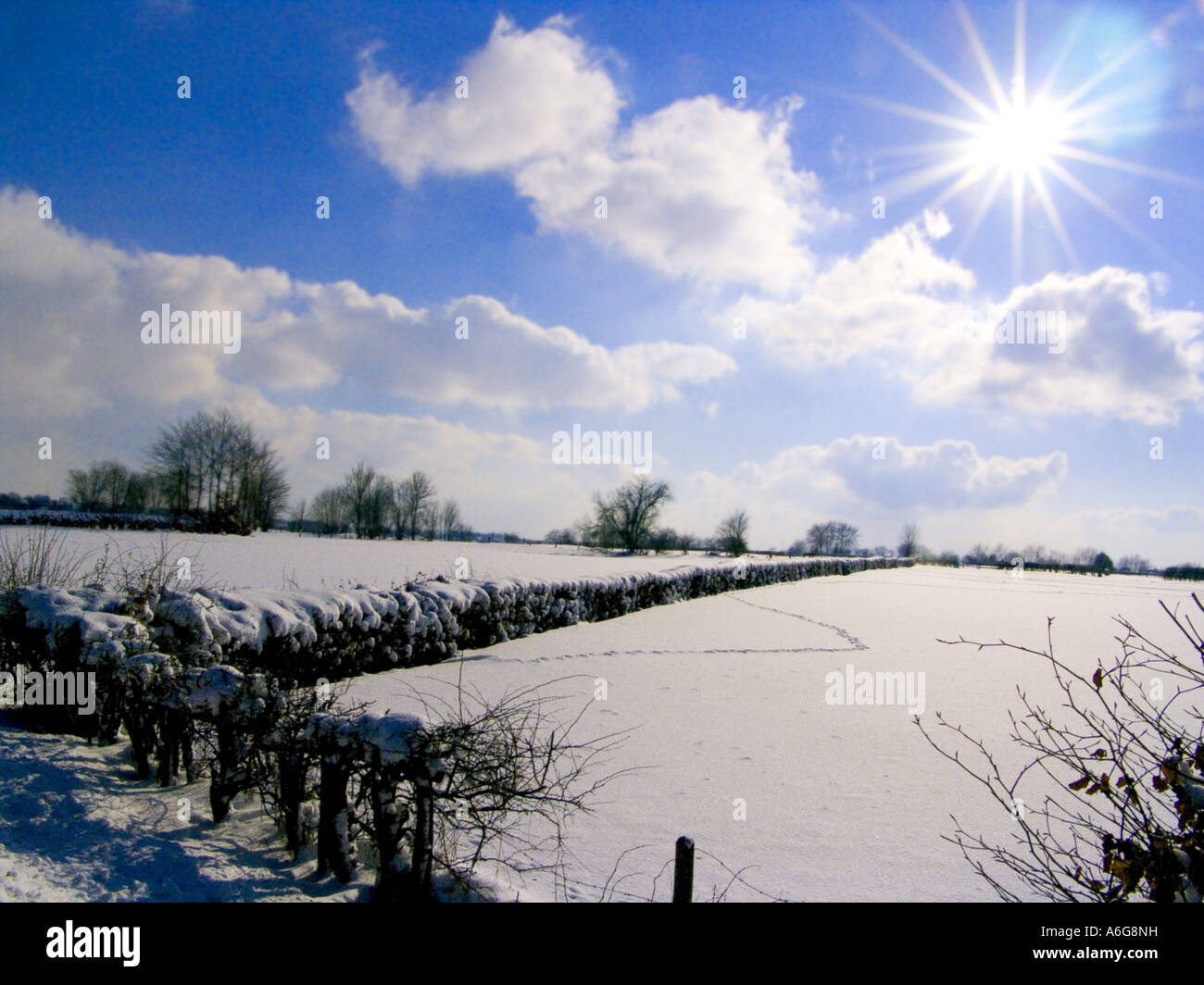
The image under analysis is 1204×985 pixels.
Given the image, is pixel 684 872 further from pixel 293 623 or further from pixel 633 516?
pixel 633 516

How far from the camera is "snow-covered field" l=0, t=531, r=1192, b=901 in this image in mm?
3232

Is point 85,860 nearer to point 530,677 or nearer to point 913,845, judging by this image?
point 913,845

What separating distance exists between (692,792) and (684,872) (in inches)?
110

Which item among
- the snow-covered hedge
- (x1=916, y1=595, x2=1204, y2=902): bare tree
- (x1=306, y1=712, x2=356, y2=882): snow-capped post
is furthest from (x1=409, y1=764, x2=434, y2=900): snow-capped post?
the snow-covered hedge

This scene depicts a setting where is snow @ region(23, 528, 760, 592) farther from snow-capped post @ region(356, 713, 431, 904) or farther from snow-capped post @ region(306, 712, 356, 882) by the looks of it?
snow-capped post @ region(356, 713, 431, 904)

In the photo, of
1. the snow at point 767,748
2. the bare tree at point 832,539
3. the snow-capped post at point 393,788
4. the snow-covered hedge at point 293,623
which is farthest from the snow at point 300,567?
the bare tree at point 832,539

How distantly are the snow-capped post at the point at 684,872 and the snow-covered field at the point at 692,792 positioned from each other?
1090mm

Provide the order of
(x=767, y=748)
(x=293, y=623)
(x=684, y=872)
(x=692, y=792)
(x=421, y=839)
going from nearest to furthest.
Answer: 1. (x=684, y=872)
2. (x=421, y=839)
3. (x=692, y=792)
4. (x=767, y=748)
5. (x=293, y=623)

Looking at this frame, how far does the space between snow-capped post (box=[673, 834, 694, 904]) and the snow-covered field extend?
3.58 feet

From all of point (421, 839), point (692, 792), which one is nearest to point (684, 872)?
point (421, 839)

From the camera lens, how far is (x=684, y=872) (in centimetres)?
266

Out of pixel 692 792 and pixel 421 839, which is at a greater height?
pixel 421 839

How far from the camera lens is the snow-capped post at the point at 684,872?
2.65m

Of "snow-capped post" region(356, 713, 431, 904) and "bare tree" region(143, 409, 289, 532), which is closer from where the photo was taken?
"snow-capped post" region(356, 713, 431, 904)
